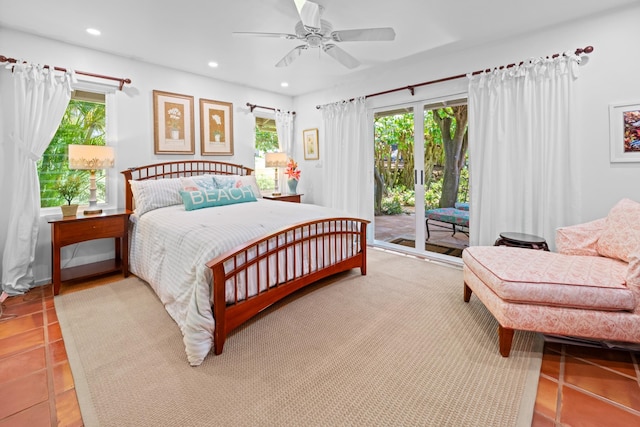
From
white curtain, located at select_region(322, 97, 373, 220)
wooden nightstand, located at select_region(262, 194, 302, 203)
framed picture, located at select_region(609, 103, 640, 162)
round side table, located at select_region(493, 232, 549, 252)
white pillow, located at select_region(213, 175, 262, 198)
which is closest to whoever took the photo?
framed picture, located at select_region(609, 103, 640, 162)

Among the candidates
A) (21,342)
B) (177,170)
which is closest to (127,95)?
(177,170)

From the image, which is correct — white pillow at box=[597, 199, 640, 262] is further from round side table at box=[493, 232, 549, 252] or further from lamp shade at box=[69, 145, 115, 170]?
lamp shade at box=[69, 145, 115, 170]

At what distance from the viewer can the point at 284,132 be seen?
17.7 ft

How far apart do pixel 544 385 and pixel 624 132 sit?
2430 millimetres

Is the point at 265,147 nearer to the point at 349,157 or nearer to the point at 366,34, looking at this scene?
the point at 349,157

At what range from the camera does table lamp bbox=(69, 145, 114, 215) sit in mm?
2988

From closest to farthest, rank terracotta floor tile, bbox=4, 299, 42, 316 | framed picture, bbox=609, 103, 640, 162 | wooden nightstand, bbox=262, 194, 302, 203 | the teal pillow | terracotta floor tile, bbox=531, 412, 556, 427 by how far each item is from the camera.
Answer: terracotta floor tile, bbox=531, 412, 556, 427 < terracotta floor tile, bbox=4, 299, 42, 316 < framed picture, bbox=609, 103, 640, 162 < the teal pillow < wooden nightstand, bbox=262, 194, 302, 203

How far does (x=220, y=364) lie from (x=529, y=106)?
141 inches

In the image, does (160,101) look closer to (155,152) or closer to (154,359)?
(155,152)

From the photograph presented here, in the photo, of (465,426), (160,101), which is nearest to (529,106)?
(465,426)

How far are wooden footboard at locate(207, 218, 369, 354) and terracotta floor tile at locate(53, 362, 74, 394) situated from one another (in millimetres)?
774

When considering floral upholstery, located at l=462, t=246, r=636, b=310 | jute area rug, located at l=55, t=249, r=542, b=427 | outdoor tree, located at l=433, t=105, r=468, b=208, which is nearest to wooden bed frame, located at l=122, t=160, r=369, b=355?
jute area rug, located at l=55, t=249, r=542, b=427

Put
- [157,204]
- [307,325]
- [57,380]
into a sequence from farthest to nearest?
1. [157,204]
2. [307,325]
3. [57,380]

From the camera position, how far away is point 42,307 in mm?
2600
